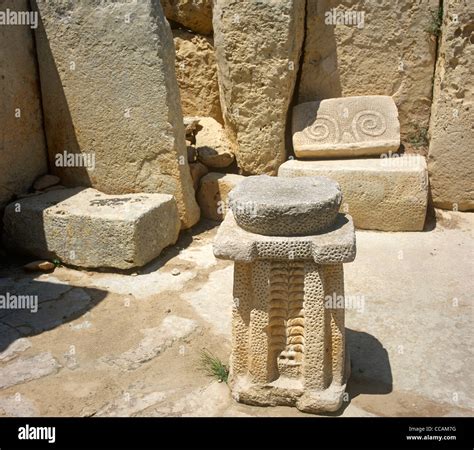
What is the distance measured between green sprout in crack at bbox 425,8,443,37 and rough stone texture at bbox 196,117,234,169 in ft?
7.32

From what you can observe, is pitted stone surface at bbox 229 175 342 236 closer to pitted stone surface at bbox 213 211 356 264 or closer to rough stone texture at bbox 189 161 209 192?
pitted stone surface at bbox 213 211 356 264

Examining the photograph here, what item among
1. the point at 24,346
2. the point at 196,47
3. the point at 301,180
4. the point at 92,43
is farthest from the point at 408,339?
the point at 196,47

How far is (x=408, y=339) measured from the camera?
3.48 metres

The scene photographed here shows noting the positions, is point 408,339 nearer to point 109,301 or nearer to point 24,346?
point 109,301

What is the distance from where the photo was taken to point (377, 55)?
549 centimetres

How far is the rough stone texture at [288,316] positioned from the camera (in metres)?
2.67

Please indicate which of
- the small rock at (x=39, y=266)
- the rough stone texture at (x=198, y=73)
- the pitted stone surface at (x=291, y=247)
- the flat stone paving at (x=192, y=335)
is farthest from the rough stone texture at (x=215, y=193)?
the pitted stone surface at (x=291, y=247)

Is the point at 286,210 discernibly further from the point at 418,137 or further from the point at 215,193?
the point at 418,137

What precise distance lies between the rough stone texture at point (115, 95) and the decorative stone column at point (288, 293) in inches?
81.2

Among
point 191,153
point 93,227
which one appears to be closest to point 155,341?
point 93,227

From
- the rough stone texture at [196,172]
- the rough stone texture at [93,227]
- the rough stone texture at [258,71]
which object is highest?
the rough stone texture at [258,71]

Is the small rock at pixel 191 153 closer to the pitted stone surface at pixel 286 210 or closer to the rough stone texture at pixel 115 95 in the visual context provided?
the rough stone texture at pixel 115 95

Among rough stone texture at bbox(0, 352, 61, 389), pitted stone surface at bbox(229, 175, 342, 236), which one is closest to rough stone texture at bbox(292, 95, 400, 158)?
pitted stone surface at bbox(229, 175, 342, 236)

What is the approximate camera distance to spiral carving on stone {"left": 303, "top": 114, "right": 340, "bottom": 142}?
542cm
